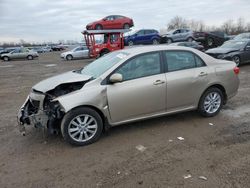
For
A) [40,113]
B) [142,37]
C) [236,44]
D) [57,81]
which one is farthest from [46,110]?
[142,37]

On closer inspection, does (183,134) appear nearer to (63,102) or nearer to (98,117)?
(98,117)

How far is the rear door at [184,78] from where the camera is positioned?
4.70 metres

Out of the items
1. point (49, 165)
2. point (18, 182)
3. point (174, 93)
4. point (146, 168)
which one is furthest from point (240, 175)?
point (18, 182)

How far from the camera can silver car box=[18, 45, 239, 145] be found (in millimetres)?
4078

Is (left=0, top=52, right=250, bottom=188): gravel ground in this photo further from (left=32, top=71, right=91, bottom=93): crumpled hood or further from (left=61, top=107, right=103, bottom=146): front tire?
(left=32, top=71, right=91, bottom=93): crumpled hood

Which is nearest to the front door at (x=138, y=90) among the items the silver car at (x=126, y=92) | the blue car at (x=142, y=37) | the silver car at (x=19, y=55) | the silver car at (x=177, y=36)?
the silver car at (x=126, y=92)

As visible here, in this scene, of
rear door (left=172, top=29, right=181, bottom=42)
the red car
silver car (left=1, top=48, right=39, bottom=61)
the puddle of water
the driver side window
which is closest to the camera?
the driver side window

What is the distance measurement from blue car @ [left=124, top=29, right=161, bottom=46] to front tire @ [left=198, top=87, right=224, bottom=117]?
18495 mm

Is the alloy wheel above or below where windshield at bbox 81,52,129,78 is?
below

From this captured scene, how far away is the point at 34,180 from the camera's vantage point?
10.7 feet

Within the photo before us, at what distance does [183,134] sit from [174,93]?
80 cm

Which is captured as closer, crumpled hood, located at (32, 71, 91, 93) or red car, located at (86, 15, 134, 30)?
crumpled hood, located at (32, 71, 91, 93)

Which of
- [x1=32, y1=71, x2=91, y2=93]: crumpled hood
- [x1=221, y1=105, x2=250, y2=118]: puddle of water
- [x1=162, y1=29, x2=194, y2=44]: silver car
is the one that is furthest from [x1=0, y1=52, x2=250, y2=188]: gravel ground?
[x1=162, y1=29, x2=194, y2=44]: silver car

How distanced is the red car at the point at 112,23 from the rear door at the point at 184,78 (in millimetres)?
15709
